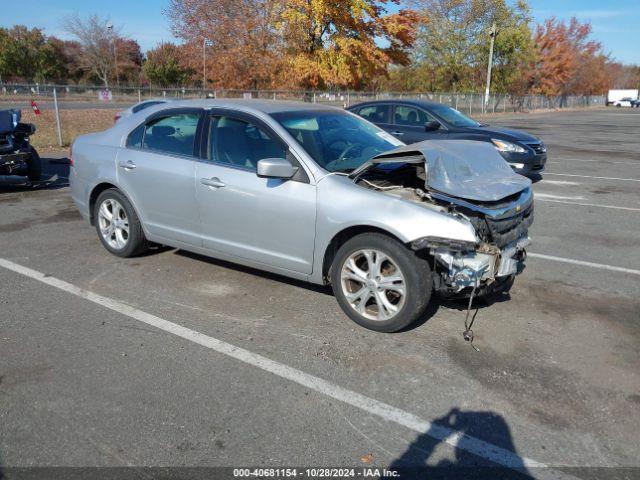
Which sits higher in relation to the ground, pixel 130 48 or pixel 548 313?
pixel 130 48

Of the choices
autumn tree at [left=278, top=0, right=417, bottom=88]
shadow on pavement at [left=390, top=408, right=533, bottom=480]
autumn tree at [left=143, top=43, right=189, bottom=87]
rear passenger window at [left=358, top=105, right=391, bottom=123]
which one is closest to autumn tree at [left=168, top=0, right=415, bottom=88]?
autumn tree at [left=278, top=0, right=417, bottom=88]

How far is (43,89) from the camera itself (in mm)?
37188

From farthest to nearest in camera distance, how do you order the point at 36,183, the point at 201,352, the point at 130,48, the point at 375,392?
the point at 130,48 < the point at 36,183 < the point at 201,352 < the point at 375,392

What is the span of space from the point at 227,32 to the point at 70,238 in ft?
73.8

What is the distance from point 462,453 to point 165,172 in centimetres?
364

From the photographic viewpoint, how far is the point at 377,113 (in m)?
11.5

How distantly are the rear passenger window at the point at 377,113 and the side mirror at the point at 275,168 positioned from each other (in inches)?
289

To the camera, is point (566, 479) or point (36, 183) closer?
point (566, 479)

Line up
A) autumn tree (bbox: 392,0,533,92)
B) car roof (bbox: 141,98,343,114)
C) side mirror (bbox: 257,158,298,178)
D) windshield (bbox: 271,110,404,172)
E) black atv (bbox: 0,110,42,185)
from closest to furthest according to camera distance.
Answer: side mirror (bbox: 257,158,298,178) < windshield (bbox: 271,110,404,172) < car roof (bbox: 141,98,343,114) < black atv (bbox: 0,110,42,185) < autumn tree (bbox: 392,0,533,92)

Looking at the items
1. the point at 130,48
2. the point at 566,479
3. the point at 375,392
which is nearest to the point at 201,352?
the point at 375,392

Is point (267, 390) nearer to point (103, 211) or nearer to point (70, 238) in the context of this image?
point (103, 211)

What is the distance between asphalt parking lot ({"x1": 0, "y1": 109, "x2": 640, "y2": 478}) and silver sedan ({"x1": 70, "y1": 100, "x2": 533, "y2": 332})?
370 mm

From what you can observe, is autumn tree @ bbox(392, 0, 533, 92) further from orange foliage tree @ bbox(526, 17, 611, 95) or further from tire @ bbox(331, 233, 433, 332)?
tire @ bbox(331, 233, 433, 332)

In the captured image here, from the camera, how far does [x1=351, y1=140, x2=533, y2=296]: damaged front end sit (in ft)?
12.7
